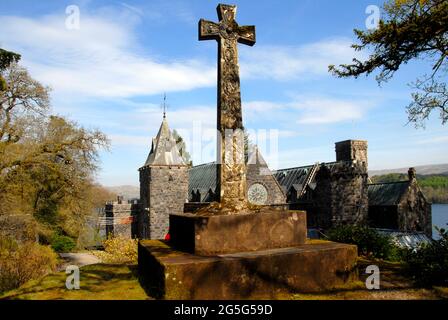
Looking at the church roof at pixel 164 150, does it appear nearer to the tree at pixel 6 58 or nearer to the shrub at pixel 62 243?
the shrub at pixel 62 243

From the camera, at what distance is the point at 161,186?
33062 millimetres

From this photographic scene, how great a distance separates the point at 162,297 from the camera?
521 cm

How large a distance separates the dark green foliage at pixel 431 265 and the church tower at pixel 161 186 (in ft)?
87.8

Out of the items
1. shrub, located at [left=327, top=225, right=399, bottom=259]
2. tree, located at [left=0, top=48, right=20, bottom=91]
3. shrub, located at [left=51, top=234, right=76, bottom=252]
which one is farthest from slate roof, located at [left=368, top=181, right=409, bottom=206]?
tree, located at [left=0, top=48, right=20, bottom=91]

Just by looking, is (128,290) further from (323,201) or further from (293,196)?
(293,196)

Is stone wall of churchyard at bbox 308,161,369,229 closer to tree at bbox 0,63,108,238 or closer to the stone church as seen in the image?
the stone church

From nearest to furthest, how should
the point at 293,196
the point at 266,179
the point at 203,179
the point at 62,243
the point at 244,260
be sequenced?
the point at 244,260
the point at 62,243
the point at 266,179
the point at 293,196
the point at 203,179

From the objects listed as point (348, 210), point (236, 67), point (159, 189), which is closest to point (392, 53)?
point (236, 67)

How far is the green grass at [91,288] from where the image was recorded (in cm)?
581

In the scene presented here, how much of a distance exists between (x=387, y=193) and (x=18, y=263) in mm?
29570

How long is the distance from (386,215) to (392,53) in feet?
78.4

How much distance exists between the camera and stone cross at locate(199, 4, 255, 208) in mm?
7113

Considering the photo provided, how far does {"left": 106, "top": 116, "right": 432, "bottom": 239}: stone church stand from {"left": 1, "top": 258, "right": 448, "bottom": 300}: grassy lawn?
18.5m

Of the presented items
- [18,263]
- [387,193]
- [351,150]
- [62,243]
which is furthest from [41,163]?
[351,150]
